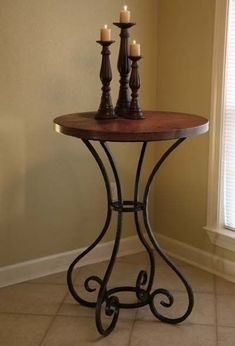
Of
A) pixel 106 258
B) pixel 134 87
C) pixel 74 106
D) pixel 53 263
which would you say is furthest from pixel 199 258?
pixel 134 87

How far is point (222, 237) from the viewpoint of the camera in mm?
2848

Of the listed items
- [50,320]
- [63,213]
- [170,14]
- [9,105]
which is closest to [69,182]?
[63,213]

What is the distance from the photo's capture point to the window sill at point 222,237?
110 inches

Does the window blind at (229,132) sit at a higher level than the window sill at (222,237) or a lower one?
higher

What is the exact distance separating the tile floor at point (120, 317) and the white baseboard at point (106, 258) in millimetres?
49

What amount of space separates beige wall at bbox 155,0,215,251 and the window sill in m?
0.07

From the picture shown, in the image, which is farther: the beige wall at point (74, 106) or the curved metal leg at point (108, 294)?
the beige wall at point (74, 106)

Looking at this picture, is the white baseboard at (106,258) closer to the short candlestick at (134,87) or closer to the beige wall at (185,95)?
the beige wall at (185,95)

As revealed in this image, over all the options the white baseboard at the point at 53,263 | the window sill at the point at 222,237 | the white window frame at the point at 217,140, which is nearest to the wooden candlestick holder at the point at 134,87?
the white window frame at the point at 217,140

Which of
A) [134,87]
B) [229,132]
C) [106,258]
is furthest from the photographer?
[106,258]

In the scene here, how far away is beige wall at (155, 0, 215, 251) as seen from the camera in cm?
283

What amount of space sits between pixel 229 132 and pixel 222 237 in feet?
1.90

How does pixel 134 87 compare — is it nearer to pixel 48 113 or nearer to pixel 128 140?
pixel 128 140

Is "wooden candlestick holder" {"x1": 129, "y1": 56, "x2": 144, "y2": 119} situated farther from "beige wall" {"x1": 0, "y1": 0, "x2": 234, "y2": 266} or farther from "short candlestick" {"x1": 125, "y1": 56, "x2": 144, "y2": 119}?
"beige wall" {"x1": 0, "y1": 0, "x2": 234, "y2": 266}
